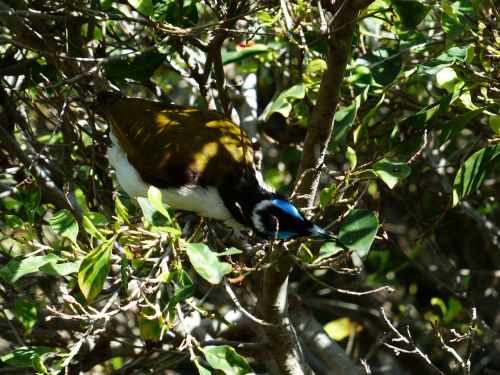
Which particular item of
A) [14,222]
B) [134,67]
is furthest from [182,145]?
[14,222]

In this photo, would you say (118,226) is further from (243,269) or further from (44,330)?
(44,330)

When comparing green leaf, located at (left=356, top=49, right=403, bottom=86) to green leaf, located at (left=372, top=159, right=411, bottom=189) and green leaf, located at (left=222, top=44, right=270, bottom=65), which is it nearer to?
green leaf, located at (left=222, top=44, right=270, bottom=65)

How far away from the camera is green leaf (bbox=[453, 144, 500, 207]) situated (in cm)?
277

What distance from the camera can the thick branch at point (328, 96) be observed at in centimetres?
252

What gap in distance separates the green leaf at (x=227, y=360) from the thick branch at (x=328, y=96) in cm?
70

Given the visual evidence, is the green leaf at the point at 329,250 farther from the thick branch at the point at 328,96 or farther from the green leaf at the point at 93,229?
the green leaf at the point at 93,229

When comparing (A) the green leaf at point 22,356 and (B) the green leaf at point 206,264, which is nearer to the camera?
(B) the green leaf at point 206,264

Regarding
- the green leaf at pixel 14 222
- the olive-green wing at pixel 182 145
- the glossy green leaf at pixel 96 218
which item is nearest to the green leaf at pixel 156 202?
the glossy green leaf at pixel 96 218

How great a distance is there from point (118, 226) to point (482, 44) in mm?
1595

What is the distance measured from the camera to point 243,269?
257 cm

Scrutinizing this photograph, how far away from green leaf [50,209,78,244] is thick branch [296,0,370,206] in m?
0.84

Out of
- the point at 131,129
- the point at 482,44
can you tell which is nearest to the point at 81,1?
the point at 131,129

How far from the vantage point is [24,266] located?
253cm

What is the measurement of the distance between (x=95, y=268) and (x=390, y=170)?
3.27 feet
